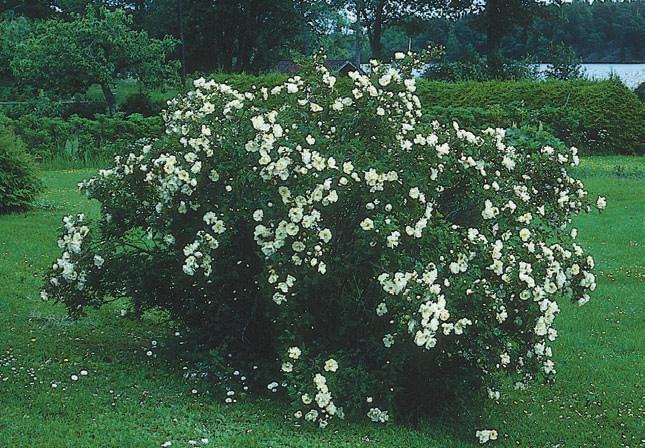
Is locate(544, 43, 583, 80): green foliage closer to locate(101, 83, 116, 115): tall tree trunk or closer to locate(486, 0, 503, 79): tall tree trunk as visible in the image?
locate(486, 0, 503, 79): tall tree trunk

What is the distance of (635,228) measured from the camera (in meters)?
10.3

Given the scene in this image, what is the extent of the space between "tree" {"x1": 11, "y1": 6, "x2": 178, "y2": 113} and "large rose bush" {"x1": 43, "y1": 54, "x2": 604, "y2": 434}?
58.6 feet

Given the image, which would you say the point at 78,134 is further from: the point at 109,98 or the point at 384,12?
the point at 384,12

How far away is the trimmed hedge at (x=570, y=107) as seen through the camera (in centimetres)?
1831

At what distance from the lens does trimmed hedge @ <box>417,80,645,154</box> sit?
18312 millimetres

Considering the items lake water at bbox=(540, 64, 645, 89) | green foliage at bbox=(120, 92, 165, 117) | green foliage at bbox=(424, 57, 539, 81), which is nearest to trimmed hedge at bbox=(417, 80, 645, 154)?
lake water at bbox=(540, 64, 645, 89)

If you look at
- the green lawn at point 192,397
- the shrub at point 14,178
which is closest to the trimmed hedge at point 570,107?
the shrub at point 14,178

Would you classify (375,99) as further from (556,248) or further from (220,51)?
(220,51)

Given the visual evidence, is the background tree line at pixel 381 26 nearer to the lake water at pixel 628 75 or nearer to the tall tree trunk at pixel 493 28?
the tall tree trunk at pixel 493 28


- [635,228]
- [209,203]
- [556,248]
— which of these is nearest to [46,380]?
[209,203]

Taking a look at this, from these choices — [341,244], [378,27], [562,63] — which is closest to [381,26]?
[378,27]

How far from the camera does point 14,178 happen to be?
35.2ft

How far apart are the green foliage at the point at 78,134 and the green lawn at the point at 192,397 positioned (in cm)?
997

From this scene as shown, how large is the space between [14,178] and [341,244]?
281 inches
